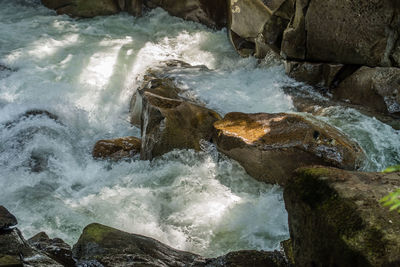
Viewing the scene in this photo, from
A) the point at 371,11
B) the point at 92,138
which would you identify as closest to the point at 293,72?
the point at 371,11

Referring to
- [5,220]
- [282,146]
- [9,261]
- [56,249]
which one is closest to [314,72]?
[282,146]

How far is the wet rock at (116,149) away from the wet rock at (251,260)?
341cm

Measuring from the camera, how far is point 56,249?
11.4ft

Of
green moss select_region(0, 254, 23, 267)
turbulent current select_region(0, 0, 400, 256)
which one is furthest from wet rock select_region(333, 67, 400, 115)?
green moss select_region(0, 254, 23, 267)

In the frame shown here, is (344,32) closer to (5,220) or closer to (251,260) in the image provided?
(251,260)

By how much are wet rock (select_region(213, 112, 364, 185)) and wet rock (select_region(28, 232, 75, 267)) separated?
9.31 ft

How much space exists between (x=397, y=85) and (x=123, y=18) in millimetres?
8127

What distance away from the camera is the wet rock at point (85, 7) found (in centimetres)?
1196

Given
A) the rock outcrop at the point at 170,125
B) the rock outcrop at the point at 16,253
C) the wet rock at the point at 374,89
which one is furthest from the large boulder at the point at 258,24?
the rock outcrop at the point at 16,253

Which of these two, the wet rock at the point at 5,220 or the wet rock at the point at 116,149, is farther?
the wet rock at the point at 116,149

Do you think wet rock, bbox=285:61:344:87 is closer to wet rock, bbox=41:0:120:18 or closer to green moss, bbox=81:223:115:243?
green moss, bbox=81:223:115:243

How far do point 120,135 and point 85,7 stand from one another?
6070 millimetres

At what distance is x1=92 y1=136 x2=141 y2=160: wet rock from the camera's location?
6562 millimetres

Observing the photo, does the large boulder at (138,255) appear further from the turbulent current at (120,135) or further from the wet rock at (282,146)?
the wet rock at (282,146)
